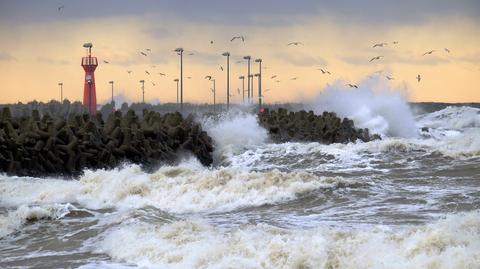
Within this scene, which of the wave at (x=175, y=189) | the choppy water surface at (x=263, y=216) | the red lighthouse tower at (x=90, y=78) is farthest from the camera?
the red lighthouse tower at (x=90, y=78)

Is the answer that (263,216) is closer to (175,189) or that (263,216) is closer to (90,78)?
(175,189)

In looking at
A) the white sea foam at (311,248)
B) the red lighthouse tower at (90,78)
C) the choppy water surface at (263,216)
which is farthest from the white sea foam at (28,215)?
the red lighthouse tower at (90,78)

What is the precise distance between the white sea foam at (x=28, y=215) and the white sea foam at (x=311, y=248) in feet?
9.18

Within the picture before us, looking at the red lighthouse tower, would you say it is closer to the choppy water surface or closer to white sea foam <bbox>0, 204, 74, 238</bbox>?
the choppy water surface

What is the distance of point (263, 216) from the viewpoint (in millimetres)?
12344

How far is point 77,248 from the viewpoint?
10.4m

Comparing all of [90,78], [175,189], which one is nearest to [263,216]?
[175,189]

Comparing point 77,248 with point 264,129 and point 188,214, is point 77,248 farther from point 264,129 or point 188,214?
point 264,129

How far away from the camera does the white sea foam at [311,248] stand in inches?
313

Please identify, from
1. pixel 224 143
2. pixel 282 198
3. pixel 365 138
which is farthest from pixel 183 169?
pixel 365 138

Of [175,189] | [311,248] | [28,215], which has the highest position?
[311,248]

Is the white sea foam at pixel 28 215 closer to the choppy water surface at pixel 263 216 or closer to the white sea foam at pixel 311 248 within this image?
the choppy water surface at pixel 263 216

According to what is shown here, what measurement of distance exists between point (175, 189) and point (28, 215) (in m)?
3.47

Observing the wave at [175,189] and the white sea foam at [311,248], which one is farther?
the wave at [175,189]
